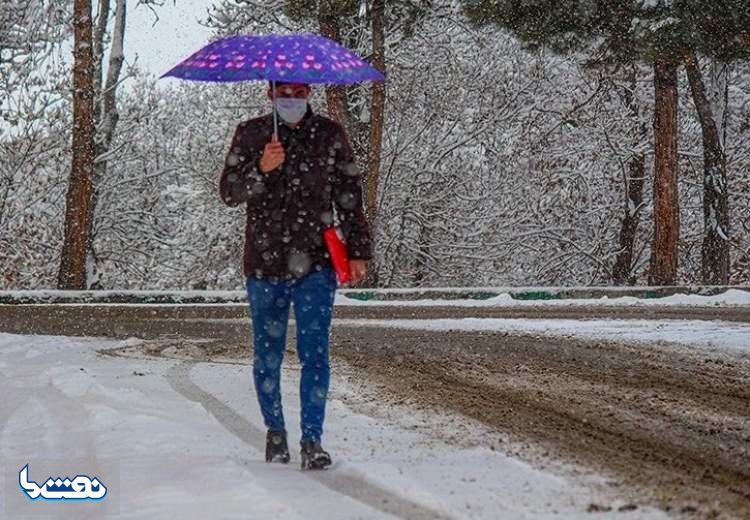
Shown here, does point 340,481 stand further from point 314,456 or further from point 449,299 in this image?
point 449,299

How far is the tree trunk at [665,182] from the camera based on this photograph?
22516mm

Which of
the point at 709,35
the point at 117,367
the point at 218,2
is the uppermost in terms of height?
the point at 218,2

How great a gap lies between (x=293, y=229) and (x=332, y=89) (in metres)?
18.8

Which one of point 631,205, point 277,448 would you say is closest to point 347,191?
point 277,448

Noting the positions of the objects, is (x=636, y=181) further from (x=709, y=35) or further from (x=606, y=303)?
(x=606, y=303)

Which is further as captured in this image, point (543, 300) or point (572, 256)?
point (572, 256)

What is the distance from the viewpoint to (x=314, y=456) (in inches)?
212

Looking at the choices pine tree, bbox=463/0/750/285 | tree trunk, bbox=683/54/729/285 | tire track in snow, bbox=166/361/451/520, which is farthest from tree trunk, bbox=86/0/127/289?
tire track in snow, bbox=166/361/451/520

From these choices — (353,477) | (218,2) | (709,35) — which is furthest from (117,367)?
(218,2)

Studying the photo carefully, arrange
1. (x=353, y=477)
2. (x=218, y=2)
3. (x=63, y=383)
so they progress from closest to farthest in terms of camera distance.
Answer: (x=353, y=477) < (x=63, y=383) < (x=218, y=2)

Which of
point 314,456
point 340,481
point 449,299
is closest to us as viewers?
point 340,481

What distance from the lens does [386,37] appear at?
1038 inches

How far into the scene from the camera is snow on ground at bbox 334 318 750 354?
10.6 meters

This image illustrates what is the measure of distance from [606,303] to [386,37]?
37.7ft
